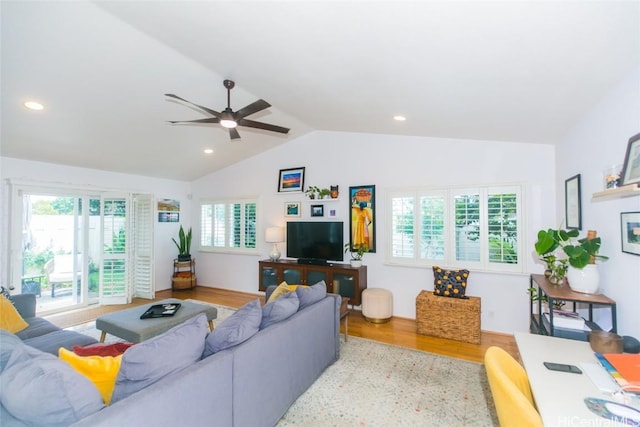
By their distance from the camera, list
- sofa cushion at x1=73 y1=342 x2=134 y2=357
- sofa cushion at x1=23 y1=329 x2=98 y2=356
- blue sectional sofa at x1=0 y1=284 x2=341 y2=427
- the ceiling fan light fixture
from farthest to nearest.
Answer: the ceiling fan light fixture < sofa cushion at x1=23 y1=329 x2=98 y2=356 < sofa cushion at x1=73 y1=342 x2=134 y2=357 < blue sectional sofa at x1=0 y1=284 x2=341 y2=427

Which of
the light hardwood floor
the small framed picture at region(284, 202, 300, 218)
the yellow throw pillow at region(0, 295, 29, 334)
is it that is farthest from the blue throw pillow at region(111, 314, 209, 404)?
the small framed picture at region(284, 202, 300, 218)

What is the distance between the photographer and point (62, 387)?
1168mm

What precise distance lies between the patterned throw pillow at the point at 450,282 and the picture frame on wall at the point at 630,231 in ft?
6.51

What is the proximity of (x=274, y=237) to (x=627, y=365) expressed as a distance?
461cm

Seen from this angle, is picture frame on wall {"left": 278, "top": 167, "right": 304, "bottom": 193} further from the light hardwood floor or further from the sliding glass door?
the sliding glass door

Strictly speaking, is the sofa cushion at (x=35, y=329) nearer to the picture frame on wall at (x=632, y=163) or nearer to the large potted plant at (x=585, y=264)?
the large potted plant at (x=585, y=264)

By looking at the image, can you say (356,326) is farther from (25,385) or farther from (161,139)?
(161,139)

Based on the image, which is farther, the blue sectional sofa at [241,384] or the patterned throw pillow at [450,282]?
the patterned throw pillow at [450,282]

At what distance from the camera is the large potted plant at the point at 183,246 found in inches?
257

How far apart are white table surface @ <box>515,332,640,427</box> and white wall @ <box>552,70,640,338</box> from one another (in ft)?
1.95

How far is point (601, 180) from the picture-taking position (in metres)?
2.37

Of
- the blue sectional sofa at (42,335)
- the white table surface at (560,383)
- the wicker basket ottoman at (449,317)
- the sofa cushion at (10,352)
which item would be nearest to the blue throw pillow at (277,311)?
the sofa cushion at (10,352)

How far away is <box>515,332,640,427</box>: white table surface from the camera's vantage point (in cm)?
116

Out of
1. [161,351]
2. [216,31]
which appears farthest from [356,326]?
[216,31]
